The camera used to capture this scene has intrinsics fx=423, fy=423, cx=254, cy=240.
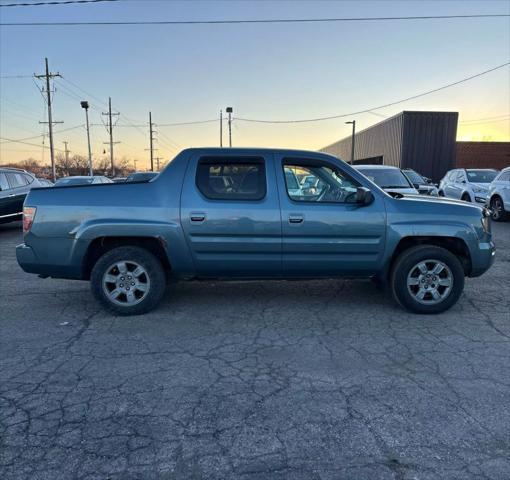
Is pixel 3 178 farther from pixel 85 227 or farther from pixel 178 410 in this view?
pixel 178 410

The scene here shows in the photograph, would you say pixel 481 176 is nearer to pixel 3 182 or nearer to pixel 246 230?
pixel 246 230

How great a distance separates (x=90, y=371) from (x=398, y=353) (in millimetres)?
2701

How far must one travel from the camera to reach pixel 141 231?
15.2 feet

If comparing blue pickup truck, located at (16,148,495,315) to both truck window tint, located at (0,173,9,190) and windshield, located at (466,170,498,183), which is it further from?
windshield, located at (466,170,498,183)

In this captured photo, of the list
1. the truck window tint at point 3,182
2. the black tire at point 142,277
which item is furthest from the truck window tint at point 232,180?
the truck window tint at point 3,182

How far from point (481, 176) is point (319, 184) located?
45.8 ft

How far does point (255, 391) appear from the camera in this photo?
321 cm

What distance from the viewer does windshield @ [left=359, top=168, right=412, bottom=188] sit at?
35.1 feet

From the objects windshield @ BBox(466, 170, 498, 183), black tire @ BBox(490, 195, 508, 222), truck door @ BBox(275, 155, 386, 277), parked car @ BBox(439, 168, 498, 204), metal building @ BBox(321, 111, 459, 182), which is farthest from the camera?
metal building @ BBox(321, 111, 459, 182)

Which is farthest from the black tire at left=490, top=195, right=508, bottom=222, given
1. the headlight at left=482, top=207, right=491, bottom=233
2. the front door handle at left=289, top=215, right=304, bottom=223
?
the front door handle at left=289, top=215, right=304, bottom=223

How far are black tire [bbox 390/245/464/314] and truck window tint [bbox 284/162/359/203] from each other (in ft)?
3.03

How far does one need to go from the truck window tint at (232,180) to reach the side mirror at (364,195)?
3.39 feet

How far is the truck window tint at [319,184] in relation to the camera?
4797mm

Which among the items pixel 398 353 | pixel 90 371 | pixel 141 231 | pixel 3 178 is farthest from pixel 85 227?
pixel 3 178
